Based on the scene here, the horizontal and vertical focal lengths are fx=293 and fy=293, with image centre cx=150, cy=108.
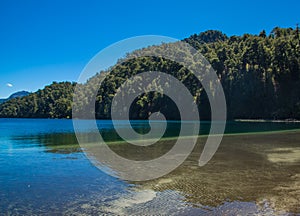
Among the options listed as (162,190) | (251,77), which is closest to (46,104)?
(251,77)

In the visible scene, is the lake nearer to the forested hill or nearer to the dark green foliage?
the forested hill

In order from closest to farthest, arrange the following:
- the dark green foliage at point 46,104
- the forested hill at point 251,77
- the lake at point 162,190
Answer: the lake at point 162,190 → the forested hill at point 251,77 → the dark green foliage at point 46,104

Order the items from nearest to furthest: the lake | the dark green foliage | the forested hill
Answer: the lake
the forested hill
the dark green foliage

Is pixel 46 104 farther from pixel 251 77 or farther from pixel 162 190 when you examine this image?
pixel 162 190

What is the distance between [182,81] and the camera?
89.1m

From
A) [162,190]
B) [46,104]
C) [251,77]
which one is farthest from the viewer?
[46,104]

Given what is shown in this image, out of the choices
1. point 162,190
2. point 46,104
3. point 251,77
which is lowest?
point 162,190

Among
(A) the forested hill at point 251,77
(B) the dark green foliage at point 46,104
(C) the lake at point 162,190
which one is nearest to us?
(C) the lake at point 162,190

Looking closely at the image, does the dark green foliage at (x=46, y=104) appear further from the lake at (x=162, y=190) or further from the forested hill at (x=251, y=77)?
the lake at (x=162, y=190)

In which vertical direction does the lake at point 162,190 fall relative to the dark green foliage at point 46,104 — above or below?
below

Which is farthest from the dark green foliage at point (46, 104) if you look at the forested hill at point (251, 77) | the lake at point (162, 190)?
the lake at point (162, 190)

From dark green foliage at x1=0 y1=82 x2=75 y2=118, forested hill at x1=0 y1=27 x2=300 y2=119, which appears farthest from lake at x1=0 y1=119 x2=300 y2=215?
dark green foliage at x1=0 y1=82 x2=75 y2=118

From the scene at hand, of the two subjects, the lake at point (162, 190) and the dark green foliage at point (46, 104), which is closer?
the lake at point (162, 190)

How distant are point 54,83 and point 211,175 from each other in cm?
16440
